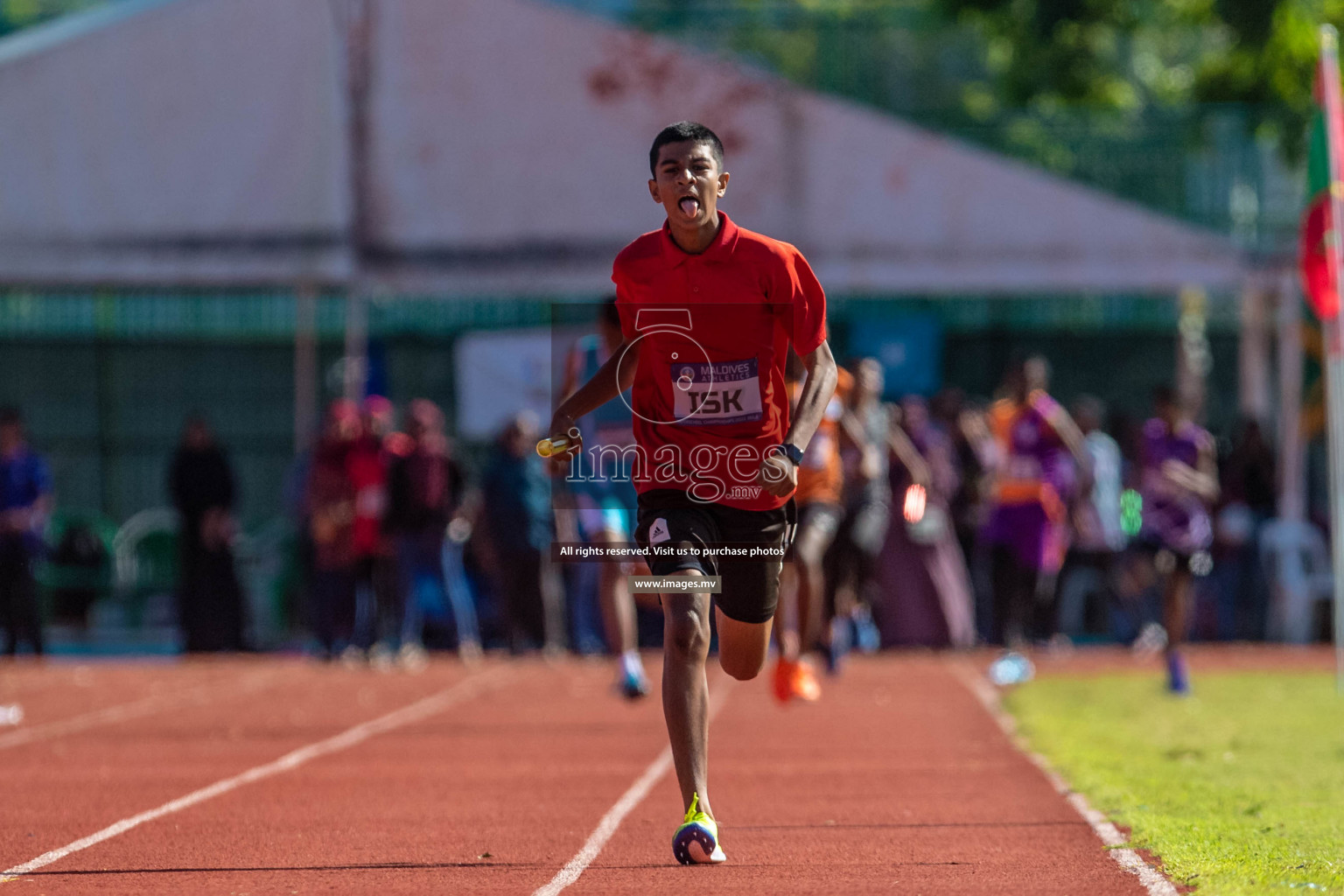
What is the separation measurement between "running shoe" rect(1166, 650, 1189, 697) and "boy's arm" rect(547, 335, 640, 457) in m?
7.98

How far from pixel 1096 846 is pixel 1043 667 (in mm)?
10033

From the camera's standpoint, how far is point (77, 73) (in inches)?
736

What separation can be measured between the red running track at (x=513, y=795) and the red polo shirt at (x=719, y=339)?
3.90ft

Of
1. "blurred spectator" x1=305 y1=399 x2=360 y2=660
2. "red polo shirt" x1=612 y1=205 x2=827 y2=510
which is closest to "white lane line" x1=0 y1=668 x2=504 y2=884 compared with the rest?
"blurred spectator" x1=305 y1=399 x2=360 y2=660

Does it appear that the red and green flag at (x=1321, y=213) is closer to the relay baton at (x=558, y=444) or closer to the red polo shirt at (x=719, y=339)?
the red polo shirt at (x=719, y=339)

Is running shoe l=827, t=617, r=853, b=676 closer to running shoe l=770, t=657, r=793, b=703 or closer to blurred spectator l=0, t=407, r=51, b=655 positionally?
running shoe l=770, t=657, r=793, b=703

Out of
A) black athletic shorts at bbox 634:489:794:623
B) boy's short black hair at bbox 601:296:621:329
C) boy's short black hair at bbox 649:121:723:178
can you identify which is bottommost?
black athletic shorts at bbox 634:489:794:623

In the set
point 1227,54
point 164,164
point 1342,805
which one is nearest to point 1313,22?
point 1227,54

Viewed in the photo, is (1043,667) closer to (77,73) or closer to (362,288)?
(362,288)

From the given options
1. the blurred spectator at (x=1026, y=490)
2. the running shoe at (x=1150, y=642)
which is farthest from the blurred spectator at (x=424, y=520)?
the running shoe at (x=1150, y=642)

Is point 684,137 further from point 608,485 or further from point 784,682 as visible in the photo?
point 784,682

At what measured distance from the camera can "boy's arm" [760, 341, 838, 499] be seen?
648cm

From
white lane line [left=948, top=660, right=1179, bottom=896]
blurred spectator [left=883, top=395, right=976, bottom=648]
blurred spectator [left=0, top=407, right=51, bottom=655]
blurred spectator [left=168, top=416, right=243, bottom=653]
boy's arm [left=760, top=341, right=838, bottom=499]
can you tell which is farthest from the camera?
blurred spectator [left=168, top=416, right=243, bottom=653]

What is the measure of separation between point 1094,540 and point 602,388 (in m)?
12.6
